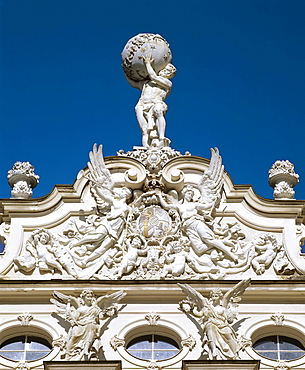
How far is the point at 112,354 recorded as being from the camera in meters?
21.8

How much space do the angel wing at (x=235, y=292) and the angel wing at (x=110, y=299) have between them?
1442 mm

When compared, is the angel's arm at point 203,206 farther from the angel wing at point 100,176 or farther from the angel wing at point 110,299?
the angel wing at point 110,299

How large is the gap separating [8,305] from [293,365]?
4.17 metres

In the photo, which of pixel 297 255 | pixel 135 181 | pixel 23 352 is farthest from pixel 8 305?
pixel 297 255

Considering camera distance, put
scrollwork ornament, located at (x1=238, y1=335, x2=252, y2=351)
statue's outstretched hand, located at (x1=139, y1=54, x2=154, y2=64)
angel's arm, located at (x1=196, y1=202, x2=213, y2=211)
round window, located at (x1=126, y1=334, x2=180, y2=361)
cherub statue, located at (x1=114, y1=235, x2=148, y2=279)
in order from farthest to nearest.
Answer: statue's outstretched hand, located at (x1=139, y1=54, x2=154, y2=64)
angel's arm, located at (x1=196, y1=202, x2=213, y2=211)
cherub statue, located at (x1=114, y1=235, x2=148, y2=279)
round window, located at (x1=126, y1=334, x2=180, y2=361)
scrollwork ornament, located at (x1=238, y1=335, x2=252, y2=351)

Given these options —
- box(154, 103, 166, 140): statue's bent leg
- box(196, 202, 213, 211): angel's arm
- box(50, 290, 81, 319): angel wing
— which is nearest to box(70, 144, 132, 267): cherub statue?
box(50, 290, 81, 319): angel wing

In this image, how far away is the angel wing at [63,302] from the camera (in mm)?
21908

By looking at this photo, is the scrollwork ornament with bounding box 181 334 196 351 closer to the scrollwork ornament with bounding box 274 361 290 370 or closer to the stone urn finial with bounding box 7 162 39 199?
the scrollwork ornament with bounding box 274 361 290 370

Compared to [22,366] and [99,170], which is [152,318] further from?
[99,170]

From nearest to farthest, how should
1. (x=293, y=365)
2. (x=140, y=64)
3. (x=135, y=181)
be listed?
(x=293, y=365)
(x=135, y=181)
(x=140, y=64)

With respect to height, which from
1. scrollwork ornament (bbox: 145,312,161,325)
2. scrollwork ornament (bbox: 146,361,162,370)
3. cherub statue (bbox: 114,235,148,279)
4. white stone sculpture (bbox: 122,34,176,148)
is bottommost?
scrollwork ornament (bbox: 146,361,162,370)

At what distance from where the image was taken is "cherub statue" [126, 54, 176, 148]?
24553mm

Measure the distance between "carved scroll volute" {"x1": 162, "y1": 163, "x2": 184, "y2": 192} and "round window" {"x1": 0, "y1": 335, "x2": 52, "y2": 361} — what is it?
10.4ft

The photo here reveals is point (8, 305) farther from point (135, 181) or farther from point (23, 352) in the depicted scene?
point (135, 181)
